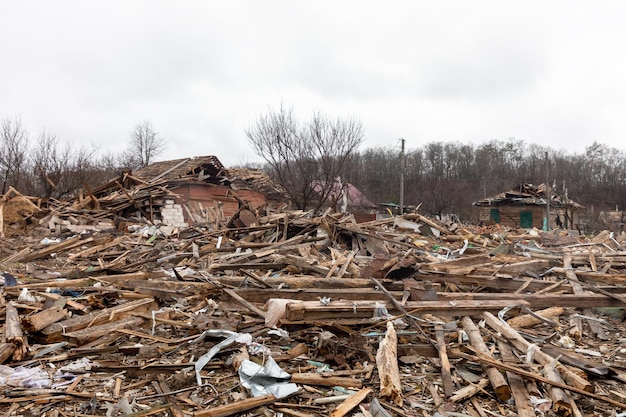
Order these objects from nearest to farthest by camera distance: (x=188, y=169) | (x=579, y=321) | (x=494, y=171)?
(x=579, y=321), (x=188, y=169), (x=494, y=171)

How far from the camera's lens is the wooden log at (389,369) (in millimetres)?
3158

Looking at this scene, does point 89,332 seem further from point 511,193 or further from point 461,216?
point 461,216

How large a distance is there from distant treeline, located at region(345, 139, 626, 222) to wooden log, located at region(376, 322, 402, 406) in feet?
126

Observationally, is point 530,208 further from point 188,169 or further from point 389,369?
point 389,369

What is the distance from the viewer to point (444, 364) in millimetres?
3596

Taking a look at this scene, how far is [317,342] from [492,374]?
5.34 feet

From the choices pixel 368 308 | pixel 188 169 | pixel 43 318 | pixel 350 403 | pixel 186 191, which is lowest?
pixel 350 403

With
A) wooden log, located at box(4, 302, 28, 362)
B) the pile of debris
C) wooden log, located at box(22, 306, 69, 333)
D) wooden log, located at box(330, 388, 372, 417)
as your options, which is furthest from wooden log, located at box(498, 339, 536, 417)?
wooden log, located at box(22, 306, 69, 333)

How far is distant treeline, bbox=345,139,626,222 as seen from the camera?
4884 centimetres

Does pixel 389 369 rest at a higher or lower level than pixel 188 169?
lower

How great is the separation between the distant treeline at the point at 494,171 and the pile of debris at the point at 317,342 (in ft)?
119

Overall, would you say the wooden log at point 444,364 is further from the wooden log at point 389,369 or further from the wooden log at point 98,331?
the wooden log at point 98,331

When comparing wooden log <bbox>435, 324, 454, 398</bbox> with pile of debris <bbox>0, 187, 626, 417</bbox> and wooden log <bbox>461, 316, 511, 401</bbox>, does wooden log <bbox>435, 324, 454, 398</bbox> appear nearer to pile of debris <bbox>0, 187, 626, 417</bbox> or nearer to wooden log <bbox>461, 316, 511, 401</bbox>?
pile of debris <bbox>0, 187, 626, 417</bbox>

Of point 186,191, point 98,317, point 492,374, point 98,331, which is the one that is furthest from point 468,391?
point 186,191
